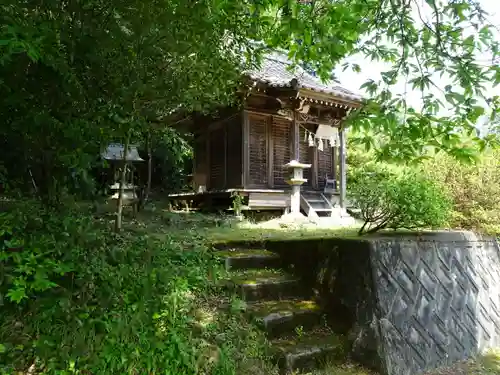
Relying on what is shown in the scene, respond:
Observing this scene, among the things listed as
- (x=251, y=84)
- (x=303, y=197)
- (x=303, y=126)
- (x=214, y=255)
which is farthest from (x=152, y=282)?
(x=303, y=126)

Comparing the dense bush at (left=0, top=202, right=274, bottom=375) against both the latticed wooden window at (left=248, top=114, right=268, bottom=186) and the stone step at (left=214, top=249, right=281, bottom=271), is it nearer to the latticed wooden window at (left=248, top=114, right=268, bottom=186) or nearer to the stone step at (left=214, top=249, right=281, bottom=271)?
the stone step at (left=214, top=249, right=281, bottom=271)

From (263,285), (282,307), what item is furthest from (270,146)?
(282,307)

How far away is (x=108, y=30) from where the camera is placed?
2.93m

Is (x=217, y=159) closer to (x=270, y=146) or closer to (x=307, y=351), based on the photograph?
(x=270, y=146)

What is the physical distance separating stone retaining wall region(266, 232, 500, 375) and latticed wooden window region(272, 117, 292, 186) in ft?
18.7

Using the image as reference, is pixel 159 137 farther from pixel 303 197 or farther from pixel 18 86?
pixel 303 197

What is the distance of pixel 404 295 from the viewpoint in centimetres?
359

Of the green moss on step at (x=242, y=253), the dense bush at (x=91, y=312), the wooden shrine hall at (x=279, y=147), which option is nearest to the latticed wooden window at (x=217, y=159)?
the wooden shrine hall at (x=279, y=147)

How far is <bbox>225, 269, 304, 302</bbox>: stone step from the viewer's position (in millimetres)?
3646

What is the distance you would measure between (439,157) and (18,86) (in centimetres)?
587

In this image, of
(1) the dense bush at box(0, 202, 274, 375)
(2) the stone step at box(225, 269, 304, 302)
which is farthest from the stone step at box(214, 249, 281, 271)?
(1) the dense bush at box(0, 202, 274, 375)

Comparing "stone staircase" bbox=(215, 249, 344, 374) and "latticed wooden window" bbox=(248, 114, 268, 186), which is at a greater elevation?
"latticed wooden window" bbox=(248, 114, 268, 186)

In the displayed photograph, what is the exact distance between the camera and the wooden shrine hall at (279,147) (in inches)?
352

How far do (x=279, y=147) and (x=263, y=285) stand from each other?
683 centimetres
